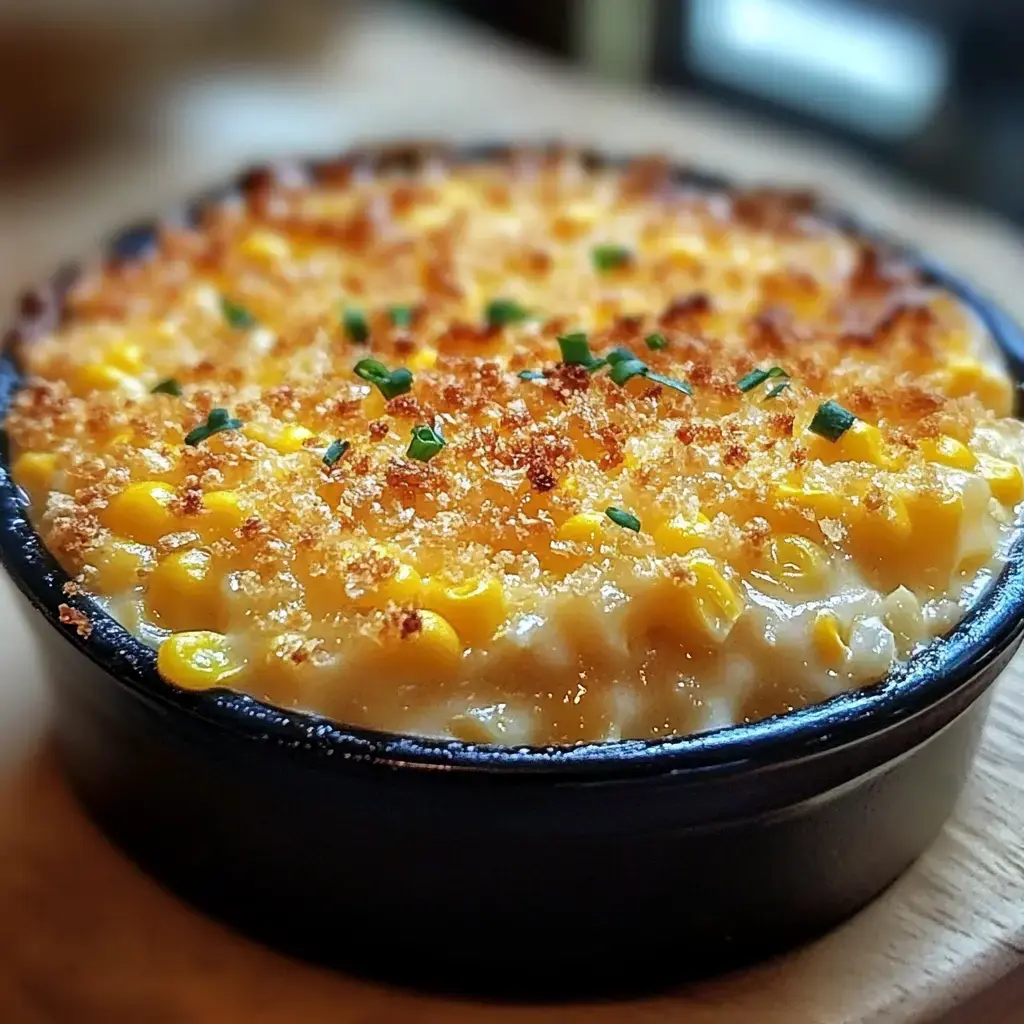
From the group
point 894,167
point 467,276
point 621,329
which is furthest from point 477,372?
point 894,167

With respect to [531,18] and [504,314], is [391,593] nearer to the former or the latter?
[504,314]

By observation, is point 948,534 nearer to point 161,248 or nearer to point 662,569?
point 662,569

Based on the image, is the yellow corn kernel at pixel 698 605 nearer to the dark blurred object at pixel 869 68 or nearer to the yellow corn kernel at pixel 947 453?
the yellow corn kernel at pixel 947 453

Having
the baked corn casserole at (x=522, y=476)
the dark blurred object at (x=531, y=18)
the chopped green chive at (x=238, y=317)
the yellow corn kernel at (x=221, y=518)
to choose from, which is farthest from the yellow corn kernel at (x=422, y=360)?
the dark blurred object at (x=531, y=18)

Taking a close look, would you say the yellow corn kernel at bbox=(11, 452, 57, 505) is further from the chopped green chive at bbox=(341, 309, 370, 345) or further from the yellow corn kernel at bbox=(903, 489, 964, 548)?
the yellow corn kernel at bbox=(903, 489, 964, 548)

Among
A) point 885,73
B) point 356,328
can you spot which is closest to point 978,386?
point 356,328
